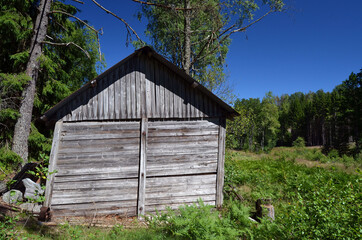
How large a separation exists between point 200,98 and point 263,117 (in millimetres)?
47178

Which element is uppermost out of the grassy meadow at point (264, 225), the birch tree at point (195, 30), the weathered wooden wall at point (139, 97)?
the birch tree at point (195, 30)

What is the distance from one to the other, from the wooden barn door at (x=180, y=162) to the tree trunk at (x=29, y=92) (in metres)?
6.53

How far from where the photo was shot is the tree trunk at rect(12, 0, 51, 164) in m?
9.49

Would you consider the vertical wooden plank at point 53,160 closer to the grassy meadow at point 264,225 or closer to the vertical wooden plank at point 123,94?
the grassy meadow at point 264,225

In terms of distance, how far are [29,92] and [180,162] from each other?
A: 25.5ft

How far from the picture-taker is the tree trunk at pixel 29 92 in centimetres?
949

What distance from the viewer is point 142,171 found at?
21.9ft

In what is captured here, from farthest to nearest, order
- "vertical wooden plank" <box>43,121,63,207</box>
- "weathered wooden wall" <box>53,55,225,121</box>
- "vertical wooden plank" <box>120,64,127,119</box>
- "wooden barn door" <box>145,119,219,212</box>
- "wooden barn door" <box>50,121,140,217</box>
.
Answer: "wooden barn door" <box>145,119,219,212</box> < "vertical wooden plank" <box>120,64,127,119</box> < "weathered wooden wall" <box>53,55,225,121</box> < "wooden barn door" <box>50,121,140,217</box> < "vertical wooden plank" <box>43,121,63,207</box>

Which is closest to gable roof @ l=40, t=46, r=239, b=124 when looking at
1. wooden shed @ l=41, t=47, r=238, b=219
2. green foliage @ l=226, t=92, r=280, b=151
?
wooden shed @ l=41, t=47, r=238, b=219

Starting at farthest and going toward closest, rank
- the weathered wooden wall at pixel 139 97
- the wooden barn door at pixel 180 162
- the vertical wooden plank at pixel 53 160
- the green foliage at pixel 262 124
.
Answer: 1. the green foliage at pixel 262 124
2. the wooden barn door at pixel 180 162
3. the weathered wooden wall at pixel 139 97
4. the vertical wooden plank at pixel 53 160

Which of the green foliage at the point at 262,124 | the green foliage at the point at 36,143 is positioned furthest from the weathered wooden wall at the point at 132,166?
the green foliage at the point at 262,124

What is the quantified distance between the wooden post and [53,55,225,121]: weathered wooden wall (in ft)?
1.32

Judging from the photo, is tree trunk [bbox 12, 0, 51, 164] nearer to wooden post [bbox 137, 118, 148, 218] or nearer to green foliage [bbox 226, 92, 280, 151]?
wooden post [bbox 137, 118, 148, 218]

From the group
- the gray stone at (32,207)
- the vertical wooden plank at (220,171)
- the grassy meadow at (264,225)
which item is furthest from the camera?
the vertical wooden plank at (220,171)
